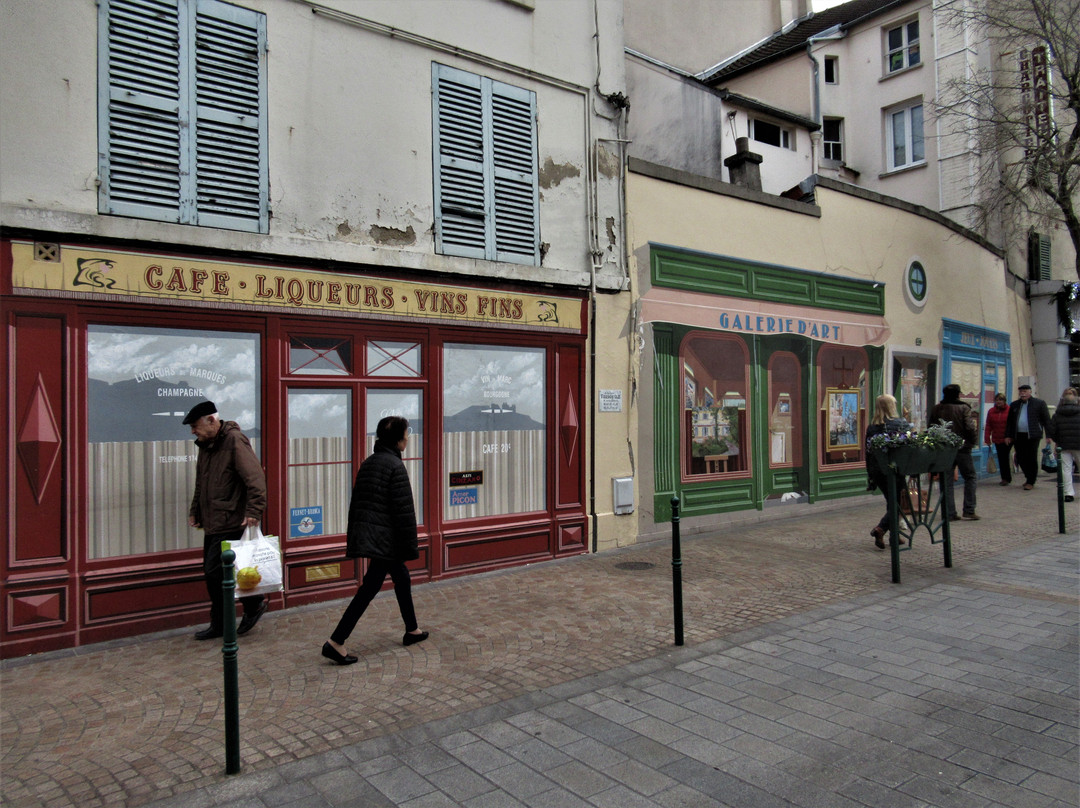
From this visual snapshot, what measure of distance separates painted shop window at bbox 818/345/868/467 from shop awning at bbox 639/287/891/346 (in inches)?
10.7

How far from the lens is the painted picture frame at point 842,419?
1234 cm

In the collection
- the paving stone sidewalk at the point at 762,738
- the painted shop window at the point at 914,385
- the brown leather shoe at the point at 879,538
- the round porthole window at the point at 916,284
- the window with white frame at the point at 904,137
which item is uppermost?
the window with white frame at the point at 904,137

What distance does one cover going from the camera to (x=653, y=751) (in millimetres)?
3684

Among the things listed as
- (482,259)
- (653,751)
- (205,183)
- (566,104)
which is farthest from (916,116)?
(653,751)

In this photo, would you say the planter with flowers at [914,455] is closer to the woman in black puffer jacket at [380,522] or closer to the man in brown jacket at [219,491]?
the woman in black puffer jacket at [380,522]

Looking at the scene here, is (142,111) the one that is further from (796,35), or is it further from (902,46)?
(902,46)

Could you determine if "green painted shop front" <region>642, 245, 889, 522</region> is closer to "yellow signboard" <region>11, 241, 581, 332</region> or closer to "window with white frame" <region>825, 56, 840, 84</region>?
"yellow signboard" <region>11, 241, 581, 332</region>

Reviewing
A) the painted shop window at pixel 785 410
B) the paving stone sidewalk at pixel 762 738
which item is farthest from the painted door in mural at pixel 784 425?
the paving stone sidewalk at pixel 762 738

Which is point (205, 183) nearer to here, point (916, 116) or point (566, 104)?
point (566, 104)

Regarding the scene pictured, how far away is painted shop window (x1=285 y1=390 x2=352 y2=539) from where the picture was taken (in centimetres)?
662

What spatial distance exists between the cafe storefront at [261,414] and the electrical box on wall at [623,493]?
542 millimetres

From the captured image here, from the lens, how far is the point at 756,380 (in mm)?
11023

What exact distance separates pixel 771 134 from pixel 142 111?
1582 centimetres

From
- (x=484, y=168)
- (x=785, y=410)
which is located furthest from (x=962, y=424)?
(x=484, y=168)
